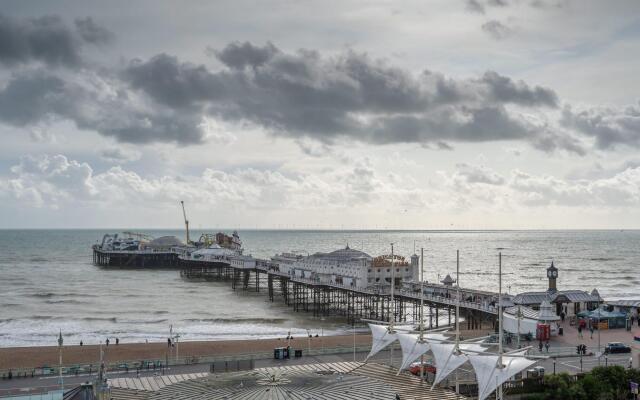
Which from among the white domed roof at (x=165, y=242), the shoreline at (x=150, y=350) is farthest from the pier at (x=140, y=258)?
the shoreline at (x=150, y=350)

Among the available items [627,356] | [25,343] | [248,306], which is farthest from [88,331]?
[627,356]

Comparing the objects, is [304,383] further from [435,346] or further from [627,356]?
[627,356]

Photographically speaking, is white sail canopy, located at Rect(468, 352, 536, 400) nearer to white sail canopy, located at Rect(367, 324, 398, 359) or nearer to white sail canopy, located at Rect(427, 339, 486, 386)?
white sail canopy, located at Rect(427, 339, 486, 386)

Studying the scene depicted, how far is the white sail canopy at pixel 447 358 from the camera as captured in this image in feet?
86.9

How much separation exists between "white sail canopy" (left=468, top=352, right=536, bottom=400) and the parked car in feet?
51.9

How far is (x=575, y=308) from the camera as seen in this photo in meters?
52.7

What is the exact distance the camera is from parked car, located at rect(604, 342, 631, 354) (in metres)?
38.8

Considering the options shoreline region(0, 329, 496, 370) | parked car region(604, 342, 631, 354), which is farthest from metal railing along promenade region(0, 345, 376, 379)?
parked car region(604, 342, 631, 354)

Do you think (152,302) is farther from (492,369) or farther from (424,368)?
(492,369)

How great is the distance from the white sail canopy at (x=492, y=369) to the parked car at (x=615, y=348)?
15.8 meters

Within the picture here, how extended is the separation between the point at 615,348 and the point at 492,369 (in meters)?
17.7

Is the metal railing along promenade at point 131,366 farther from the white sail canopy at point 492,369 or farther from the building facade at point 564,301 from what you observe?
the building facade at point 564,301

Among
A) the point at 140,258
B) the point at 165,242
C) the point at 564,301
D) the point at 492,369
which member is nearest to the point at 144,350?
the point at 492,369

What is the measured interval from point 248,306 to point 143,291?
21320 mm
